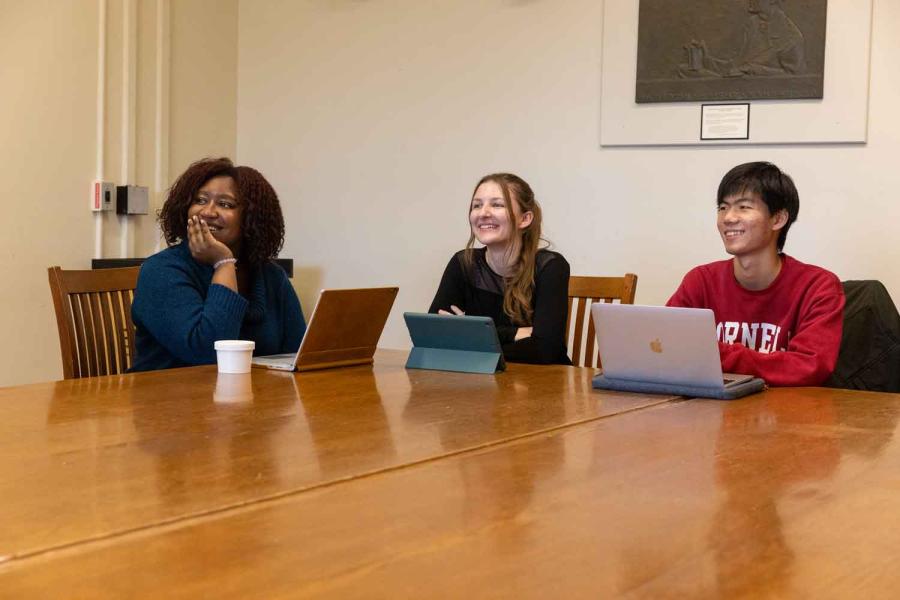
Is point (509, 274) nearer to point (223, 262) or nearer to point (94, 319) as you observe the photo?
point (223, 262)

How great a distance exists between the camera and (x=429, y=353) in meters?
2.43

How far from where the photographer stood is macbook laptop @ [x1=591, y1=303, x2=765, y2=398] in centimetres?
203

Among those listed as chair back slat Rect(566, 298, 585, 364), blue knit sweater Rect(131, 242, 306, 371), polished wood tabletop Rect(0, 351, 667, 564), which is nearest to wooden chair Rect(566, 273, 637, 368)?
chair back slat Rect(566, 298, 585, 364)

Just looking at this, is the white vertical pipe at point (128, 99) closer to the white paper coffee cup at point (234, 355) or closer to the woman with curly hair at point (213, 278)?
the woman with curly hair at point (213, 278)

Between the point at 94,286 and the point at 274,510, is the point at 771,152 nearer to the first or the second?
the point at 94,286

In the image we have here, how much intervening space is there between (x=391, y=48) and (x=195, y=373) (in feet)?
7.86

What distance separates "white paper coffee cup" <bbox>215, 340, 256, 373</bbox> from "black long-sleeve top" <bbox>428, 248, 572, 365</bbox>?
72 cm

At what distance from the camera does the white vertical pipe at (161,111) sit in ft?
13.4

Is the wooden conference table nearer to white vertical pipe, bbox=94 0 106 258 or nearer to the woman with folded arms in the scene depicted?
the woman with folded arms

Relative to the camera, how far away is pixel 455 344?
2.40m

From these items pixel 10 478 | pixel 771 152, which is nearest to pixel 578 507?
pixel 10 478

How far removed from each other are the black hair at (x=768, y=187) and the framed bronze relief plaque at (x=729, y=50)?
3.01ft

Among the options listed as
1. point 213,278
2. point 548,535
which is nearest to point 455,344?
point 213,278

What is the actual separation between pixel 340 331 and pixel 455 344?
0.87ft
